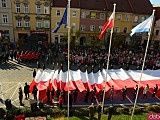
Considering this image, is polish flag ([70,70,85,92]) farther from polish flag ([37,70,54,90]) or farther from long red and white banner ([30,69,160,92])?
polish flag ([37,70,54,90])

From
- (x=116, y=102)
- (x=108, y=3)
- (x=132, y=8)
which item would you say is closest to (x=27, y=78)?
(x=116, y=102)

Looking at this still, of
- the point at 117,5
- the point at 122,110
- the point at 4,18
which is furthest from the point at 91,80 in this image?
the point at 117,5

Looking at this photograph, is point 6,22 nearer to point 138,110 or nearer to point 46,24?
point 46,24

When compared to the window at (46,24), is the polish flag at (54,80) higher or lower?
lower

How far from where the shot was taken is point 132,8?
1597 inches

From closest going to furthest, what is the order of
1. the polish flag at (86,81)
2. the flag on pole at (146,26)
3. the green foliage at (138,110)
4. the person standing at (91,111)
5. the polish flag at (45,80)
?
the flag on pole at (146,26) → the person standing at (91,111) → the green foliage at (138,110) → the polish flag at (45,80) → the polish flag at (86,81)

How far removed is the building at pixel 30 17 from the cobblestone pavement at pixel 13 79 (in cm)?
1262

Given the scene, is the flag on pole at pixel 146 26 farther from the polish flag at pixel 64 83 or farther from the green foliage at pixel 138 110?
the polish flag at pixel 64 83

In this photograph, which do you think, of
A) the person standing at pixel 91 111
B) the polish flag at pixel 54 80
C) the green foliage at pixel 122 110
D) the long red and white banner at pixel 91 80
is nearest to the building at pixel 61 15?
the long red and white banner at pixel 91 80

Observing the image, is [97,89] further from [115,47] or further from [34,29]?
[34,29]

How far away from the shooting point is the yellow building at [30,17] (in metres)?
36.8

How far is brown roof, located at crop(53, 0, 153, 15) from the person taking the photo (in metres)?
38.0

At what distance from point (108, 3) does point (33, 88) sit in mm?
29661

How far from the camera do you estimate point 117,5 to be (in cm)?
4012
